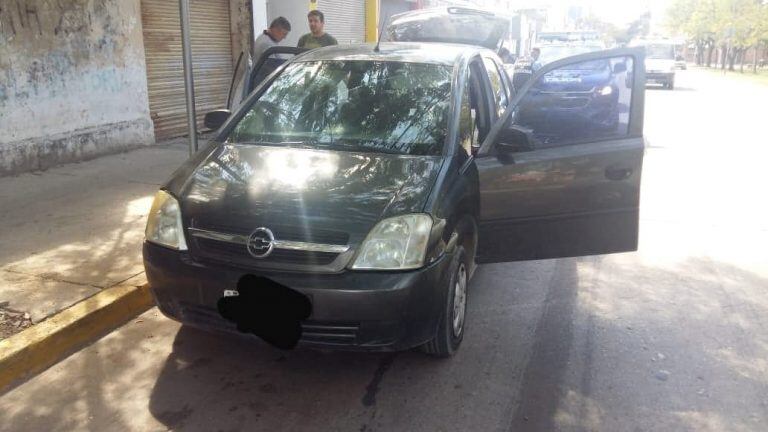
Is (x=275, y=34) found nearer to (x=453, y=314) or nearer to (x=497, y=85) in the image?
(x=497, y=85)

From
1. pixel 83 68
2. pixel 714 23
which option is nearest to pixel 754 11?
pixel 714 23

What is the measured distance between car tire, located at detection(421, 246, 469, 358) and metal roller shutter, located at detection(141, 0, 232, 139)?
23.8 feet

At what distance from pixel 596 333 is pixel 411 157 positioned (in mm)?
1632

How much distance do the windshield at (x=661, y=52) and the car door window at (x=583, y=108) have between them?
22860mm

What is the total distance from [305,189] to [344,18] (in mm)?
14685

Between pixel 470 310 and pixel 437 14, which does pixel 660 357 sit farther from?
pixel 437 14

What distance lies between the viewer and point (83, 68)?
26.7 feet

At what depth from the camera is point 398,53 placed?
4598 mm

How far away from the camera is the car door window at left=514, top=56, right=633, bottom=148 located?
167 inches

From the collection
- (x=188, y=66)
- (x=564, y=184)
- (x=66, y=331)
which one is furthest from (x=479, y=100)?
(x=66, y=331)

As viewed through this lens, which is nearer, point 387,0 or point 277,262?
point 277,262

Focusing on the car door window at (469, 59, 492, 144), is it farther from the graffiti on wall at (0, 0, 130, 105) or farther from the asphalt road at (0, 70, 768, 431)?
the graffiti on wall at (0, 0, 130, 105)

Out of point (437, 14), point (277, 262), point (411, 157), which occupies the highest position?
point (437, 14)

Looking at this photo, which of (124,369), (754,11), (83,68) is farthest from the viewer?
(754,11)
